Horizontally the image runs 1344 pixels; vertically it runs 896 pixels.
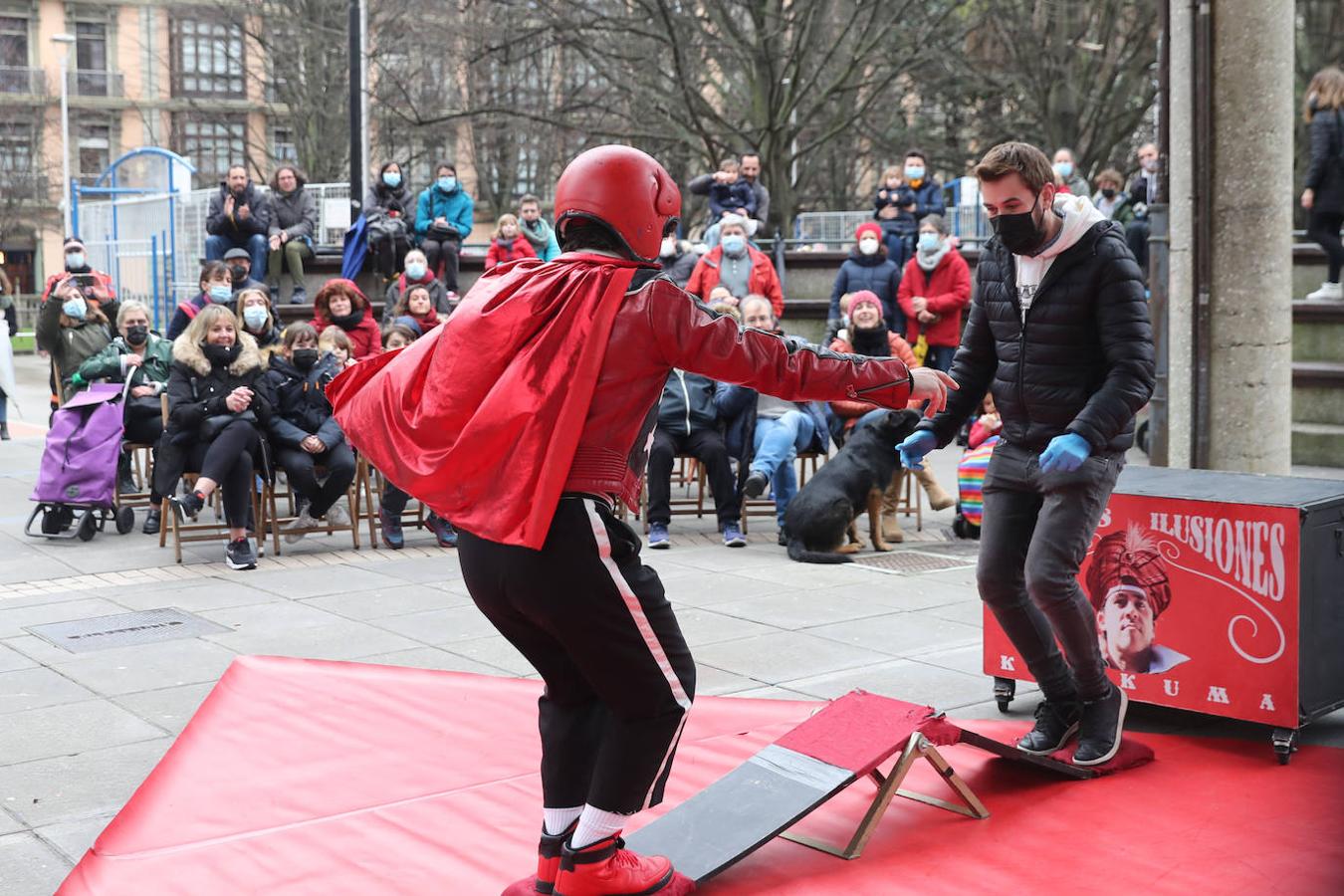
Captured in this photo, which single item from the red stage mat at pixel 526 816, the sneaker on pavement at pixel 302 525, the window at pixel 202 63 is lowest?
the red stage mat at pixel 526 816

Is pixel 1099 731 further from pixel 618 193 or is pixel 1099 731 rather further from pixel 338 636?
pixel 338 636

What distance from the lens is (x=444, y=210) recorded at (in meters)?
16.2

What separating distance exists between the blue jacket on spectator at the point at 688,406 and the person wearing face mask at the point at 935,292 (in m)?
4.24

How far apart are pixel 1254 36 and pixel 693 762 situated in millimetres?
4224

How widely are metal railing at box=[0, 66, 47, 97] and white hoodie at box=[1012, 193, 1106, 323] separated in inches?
2115

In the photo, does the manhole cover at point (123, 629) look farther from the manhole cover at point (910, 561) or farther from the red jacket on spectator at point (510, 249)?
the red jacket on spectator at point (510, 249)

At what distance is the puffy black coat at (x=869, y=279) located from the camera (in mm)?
13812

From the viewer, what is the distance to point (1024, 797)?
456cm

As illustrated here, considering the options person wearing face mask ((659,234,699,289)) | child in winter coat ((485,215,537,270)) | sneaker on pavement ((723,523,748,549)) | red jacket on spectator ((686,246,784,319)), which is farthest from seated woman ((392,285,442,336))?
child in winter coat ((485,215,537,270))

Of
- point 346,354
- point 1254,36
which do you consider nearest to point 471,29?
point 346,354

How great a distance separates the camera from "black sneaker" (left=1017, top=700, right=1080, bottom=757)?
191 inches

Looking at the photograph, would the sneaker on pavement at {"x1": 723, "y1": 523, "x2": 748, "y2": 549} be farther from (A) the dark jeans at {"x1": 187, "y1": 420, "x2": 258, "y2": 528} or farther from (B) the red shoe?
(B) the red shoe

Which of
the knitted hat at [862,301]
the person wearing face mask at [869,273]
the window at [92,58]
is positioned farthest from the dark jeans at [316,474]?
the window at [92,58]

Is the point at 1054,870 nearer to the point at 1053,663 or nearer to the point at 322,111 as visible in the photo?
the point at 1053,663
